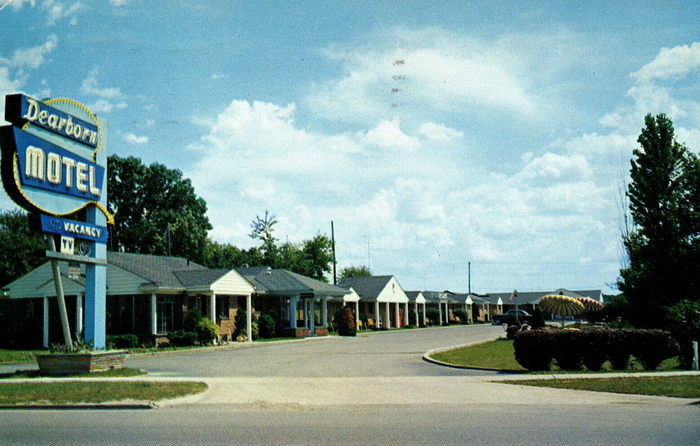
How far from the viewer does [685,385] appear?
1470 cm

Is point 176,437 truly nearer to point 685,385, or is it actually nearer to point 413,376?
point 413,376

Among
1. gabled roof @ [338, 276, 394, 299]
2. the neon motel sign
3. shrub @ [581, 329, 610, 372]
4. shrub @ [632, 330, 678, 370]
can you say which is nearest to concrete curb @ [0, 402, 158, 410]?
the neon motel sign

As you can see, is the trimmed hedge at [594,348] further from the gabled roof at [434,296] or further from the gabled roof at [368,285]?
the gabled roof at [434,296]

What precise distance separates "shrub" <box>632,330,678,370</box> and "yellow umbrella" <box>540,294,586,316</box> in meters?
10.4

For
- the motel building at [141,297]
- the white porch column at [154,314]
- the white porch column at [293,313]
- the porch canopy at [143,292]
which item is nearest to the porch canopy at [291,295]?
the white porch column at [293,313]

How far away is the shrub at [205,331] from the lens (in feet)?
110

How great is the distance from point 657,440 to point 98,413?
9.69 meters

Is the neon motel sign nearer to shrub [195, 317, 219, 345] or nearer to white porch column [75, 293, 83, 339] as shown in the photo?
shrub [195, 317, 219, 345]

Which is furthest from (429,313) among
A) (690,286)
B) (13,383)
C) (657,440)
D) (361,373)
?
(657,440)

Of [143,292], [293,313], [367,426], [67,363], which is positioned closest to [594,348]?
[367,426]

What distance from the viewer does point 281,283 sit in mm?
45656

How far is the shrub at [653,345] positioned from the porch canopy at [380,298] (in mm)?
43412

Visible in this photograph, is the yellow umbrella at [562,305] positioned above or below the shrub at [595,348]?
above

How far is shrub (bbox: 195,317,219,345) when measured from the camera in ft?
110
